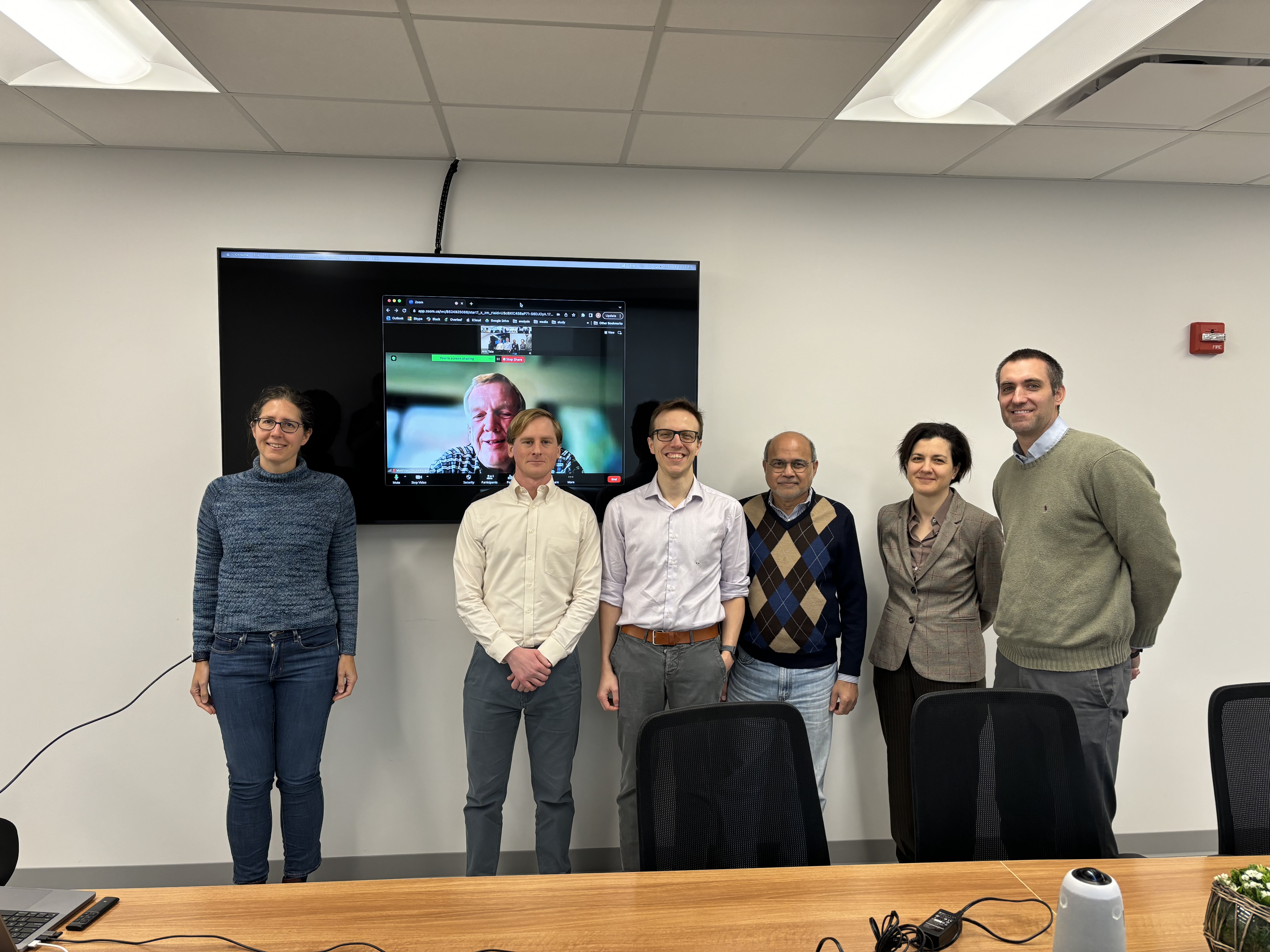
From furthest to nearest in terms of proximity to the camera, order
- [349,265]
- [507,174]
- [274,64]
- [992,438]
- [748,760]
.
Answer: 1. [992,438]
2. [507,174]
3. [349,265]
4. [274,64]
5. [748,760]

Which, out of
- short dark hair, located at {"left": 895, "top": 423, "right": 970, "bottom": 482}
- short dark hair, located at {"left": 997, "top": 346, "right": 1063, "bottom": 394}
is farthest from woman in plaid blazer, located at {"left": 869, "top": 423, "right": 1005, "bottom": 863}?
short dark hair, located at {"left": 997, "top": 346, "right": 1063, "bottom": 394}

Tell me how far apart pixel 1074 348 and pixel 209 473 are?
3.69 meters

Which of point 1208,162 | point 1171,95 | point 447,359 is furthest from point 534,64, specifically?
point 1208,162

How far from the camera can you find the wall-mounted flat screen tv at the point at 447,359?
2854mm

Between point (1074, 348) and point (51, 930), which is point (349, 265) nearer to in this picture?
point (51, 930)

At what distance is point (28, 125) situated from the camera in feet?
8.84

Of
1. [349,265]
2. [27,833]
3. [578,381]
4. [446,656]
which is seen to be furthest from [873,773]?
[27,833]

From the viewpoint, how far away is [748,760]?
62.1 inches

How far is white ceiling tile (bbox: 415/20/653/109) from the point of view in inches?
82.7

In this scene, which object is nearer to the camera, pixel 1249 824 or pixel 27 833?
pixel 1249 824

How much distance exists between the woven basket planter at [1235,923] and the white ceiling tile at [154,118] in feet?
10.5

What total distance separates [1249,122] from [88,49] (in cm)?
388

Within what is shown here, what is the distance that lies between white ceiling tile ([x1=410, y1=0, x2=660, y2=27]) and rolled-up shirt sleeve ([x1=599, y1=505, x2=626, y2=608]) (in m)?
1.58

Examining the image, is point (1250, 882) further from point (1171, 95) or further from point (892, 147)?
point (892, 147)
